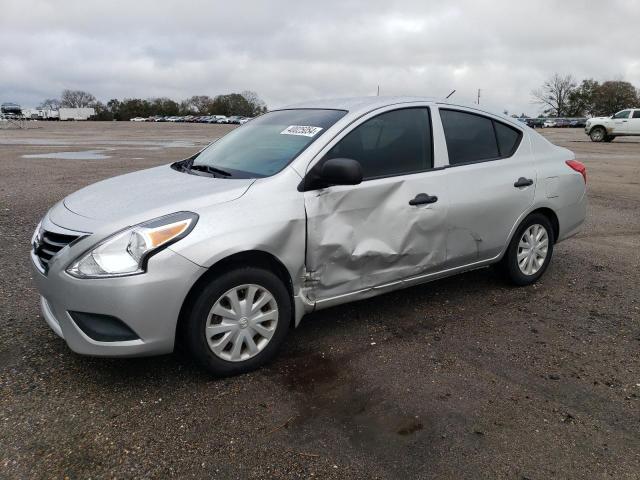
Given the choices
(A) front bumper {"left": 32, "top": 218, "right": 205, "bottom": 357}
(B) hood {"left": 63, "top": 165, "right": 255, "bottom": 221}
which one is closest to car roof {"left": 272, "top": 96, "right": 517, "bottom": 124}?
(B) hood {"left": 63, "top": 165, "right": 255, "bottom": 221}

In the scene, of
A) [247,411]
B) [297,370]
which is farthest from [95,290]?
[297,370]

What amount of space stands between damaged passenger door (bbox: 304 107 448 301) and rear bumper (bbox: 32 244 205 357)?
88cm

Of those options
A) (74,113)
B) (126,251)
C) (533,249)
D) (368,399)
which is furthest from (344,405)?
(74,113)

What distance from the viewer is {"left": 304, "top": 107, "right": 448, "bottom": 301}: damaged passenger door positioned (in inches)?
138

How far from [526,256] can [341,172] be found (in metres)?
2.35

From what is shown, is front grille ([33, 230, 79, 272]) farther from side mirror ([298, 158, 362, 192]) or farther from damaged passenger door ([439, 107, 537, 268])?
damaged passenger door ([439, 107, 537, 268])

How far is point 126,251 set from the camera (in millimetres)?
2912

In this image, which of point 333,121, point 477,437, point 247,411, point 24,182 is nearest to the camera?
point 477,437

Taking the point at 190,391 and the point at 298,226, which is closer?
the point at 190,391

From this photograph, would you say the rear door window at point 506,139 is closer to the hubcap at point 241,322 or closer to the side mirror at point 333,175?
the side mirror at point 333,175

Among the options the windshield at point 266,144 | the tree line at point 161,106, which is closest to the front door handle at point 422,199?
the windshield at point 266,144

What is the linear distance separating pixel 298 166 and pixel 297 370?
1.29 meters

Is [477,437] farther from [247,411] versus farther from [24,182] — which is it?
[24,182]

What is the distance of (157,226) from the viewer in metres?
2.97
